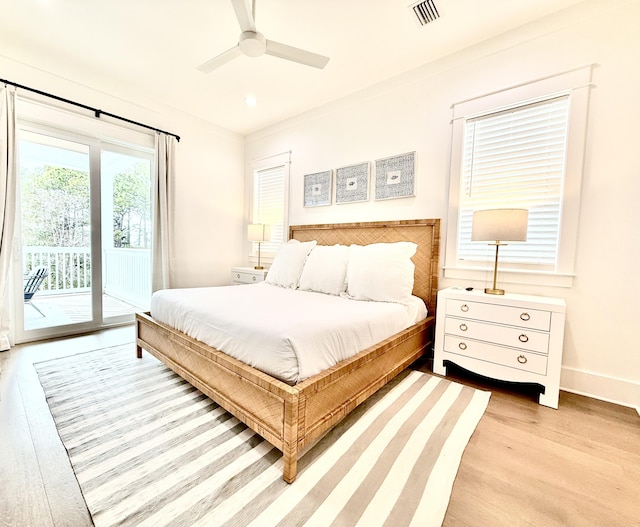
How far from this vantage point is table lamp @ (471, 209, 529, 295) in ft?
6.67

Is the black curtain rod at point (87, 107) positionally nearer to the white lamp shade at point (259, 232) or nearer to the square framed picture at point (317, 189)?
the white lamp shade at point (259, 232)

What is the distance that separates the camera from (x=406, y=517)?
1098mm

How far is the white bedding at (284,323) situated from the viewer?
1397mm

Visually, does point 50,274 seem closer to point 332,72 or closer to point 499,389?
point 332,72

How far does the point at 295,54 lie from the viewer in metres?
2.04

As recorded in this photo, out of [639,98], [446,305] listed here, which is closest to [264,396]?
[446,305]

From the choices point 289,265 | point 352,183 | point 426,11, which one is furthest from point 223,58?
point 289,265

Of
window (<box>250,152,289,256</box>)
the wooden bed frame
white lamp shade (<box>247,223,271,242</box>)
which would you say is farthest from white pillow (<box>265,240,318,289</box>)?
the wooden bed frame

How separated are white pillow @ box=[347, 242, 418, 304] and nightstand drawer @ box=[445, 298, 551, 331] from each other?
0.39 metres

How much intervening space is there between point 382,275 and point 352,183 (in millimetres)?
1409

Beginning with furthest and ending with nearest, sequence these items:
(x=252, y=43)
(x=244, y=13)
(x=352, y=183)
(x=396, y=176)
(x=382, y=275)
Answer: (x=352, y=183) < (x=396, y=176) < (x=382, y=275) < (x=252, y=43) < (x=244, y=13)

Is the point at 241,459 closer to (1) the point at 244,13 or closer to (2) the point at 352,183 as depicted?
(1) the point at 244,13

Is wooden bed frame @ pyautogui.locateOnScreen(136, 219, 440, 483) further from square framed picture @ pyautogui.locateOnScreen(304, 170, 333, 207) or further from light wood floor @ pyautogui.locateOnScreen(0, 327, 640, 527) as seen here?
square framed picture @ pyautogui.locateOnScreen(304, 170, 333, 207)

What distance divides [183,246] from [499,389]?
3.98 m
